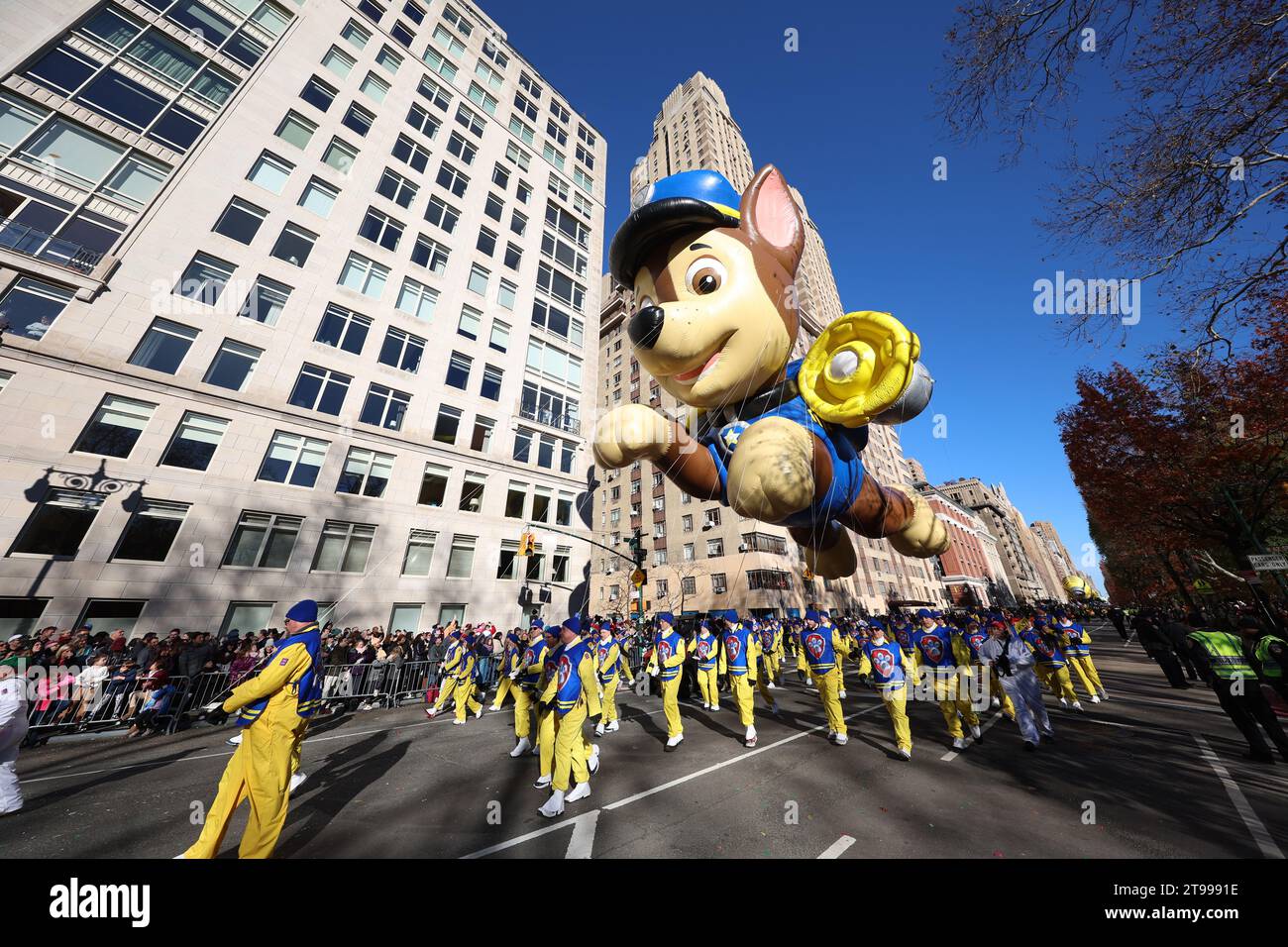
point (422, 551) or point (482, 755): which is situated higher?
point (422, 551)

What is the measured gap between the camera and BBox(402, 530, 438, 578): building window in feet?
51.7

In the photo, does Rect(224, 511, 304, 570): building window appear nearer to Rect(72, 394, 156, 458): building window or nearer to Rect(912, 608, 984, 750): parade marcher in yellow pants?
Rect(72, 394, 156, 458): building window

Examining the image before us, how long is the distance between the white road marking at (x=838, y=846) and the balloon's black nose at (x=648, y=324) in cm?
471

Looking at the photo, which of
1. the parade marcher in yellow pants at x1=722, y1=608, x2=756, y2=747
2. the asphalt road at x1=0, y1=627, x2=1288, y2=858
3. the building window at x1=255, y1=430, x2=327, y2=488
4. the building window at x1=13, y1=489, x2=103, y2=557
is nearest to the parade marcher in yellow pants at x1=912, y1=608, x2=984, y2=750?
the asphalt road at x1=0, y1=627, x2=1288, y2=858

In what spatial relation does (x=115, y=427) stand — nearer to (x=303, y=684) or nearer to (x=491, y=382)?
(x=491, y=382)

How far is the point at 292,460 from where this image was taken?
14148 millimetres

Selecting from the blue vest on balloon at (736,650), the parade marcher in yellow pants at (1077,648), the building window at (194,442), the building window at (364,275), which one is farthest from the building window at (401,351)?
the parade marcher in yellow pants at (1077,648)

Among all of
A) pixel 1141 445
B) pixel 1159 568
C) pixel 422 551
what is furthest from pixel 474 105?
pixel 1159 568

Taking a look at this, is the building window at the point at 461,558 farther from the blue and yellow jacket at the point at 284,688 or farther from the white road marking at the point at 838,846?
the white road marking at the point at 838,846

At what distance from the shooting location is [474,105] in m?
24.0

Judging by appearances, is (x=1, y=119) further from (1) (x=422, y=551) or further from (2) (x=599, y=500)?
(2) (x=599, y=500)

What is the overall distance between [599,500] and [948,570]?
45.7 m

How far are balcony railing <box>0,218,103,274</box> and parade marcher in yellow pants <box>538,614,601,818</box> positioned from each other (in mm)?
17726
